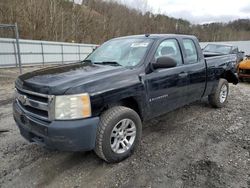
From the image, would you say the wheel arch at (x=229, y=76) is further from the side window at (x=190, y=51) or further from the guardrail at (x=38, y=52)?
the guardrail at (x=38, y=52)

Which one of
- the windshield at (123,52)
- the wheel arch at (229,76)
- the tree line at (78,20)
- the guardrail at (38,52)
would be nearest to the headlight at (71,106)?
the windshield at (123,52)

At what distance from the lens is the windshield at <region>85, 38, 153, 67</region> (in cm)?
380

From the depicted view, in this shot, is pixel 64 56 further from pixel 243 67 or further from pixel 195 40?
pixel 195 40

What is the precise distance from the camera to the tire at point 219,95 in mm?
5802

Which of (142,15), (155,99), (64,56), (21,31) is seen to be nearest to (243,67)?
(155,99)

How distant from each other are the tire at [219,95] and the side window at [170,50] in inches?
73.5

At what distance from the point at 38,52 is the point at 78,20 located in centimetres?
1057

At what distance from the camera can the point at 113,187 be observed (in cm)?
283

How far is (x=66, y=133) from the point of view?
2.77m

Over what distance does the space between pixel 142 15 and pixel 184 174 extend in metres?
41.8

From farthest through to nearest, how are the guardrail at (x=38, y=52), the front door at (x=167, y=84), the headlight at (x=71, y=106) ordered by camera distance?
the guardrail at (x=38, y=52)
the front door at (x=167, y=84)
the headlight at (x=71, y=106)

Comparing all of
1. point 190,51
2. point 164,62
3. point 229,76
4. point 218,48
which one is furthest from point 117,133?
point 218,48

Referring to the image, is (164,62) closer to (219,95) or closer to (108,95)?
(108,95)

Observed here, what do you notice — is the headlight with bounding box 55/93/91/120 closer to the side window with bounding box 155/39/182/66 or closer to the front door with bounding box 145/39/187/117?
the front door with bounding box 145/39/187/117
